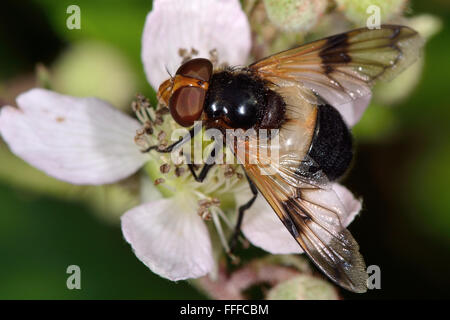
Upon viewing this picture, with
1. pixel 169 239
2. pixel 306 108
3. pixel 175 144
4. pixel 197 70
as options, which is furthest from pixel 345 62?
pixel 169 239

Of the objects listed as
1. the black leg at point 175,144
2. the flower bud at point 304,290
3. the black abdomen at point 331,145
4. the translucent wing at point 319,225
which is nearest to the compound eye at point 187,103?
the black leg at point 175,144

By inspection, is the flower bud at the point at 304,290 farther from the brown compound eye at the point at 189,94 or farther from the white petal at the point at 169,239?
the brown compound eye at the point at 189,94

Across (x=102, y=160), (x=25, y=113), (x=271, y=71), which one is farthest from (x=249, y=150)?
(x=25, y=113)

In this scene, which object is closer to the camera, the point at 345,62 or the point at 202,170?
the point at 345,62

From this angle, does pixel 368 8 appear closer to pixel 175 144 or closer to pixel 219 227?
pixel 175 144

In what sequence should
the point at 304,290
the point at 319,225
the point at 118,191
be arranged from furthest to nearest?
the point at 118,191
the point at 304,290
the point at 319,225

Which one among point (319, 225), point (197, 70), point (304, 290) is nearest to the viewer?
point (319, 225)
